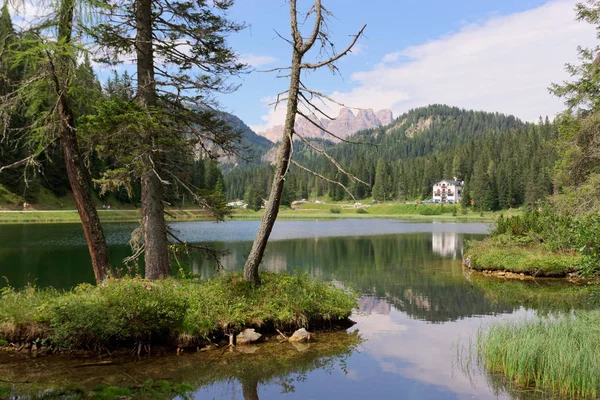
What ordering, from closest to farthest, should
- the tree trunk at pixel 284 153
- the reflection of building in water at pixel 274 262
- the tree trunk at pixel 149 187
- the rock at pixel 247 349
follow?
the rock at pixel 247 349, the tree trunk at pixel 284 153, the tree trunk at pixel 149 187, the reflection of building in water at pixel 274 262

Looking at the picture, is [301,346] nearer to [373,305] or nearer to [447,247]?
[373,305]

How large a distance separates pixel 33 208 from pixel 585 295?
72.4m

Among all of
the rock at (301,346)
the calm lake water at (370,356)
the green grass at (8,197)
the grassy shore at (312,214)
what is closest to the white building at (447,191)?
the grassy shore at (312,214)

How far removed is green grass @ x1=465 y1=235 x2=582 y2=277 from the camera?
22734mm

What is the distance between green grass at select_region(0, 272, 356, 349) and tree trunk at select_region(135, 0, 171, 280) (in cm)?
134

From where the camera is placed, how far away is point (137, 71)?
13781 mm

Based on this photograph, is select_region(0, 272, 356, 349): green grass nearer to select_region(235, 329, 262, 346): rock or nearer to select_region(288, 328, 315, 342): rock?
select_region(235, 329, 262, 346): rock

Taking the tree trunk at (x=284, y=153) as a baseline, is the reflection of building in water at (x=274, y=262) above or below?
below

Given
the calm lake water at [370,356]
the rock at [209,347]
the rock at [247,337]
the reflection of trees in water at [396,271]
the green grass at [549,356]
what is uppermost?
the green grass at [549,356]

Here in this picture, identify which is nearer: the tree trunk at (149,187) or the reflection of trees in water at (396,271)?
the tree trunk at (149,187)

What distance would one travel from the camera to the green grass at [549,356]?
Result: 8078 mm

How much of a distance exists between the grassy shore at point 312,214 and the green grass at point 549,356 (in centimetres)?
3668

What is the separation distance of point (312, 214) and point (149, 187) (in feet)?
352

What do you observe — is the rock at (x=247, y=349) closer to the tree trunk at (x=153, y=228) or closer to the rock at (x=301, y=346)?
the rock at (x=301, y=346)
